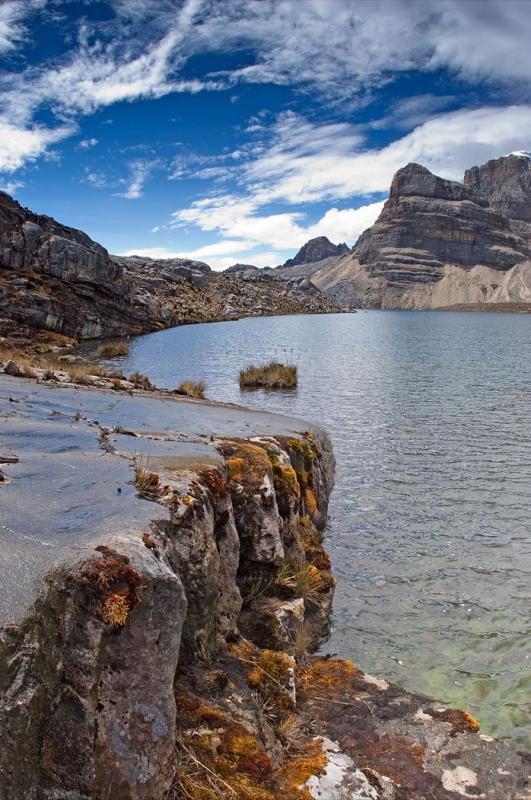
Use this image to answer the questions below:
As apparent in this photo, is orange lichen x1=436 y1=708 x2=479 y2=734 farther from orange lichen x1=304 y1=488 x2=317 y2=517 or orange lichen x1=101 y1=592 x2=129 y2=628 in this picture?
orange lichen x1=304 y1=488 x2=317 y2=517

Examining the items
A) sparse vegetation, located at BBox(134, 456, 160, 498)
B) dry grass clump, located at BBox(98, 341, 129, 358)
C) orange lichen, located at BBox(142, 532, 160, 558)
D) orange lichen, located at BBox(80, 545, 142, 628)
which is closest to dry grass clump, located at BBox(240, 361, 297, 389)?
dry grass clump, located at BBox(98, 341, 129, 358)

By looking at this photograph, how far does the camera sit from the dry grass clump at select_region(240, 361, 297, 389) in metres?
34.8

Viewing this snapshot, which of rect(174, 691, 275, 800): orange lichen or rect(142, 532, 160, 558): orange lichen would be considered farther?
rect(142, 532, 160, 558): orange lichen

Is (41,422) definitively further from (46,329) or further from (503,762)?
(46,329)

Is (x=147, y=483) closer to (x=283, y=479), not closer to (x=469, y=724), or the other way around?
(x=283, y=479)

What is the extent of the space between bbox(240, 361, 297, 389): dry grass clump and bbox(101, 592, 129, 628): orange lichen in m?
30.6

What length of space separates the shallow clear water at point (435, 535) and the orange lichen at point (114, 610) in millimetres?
5477

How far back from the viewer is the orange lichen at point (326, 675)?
7.12m

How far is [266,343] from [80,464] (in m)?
59.5

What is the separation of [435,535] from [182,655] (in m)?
8.86

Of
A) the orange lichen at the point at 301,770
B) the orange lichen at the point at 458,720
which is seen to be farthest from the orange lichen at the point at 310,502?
the orange lichen at the point at 301,770

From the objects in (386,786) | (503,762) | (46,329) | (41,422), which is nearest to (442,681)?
(503,762)

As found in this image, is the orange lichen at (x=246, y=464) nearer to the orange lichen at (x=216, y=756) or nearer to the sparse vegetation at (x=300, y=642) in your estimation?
the sparse vegetation at (x=300, y=642)

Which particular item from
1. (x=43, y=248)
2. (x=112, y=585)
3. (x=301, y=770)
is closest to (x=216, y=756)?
(x=301, y=770)
